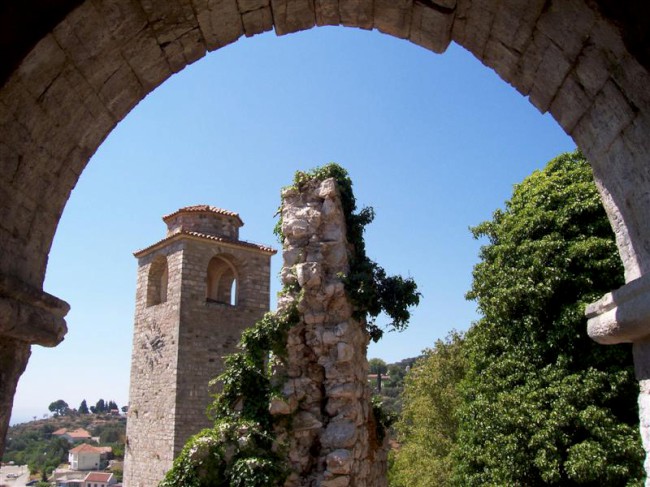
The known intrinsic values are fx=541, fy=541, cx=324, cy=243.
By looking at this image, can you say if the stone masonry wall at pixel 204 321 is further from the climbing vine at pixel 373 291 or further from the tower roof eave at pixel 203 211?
the climbing vine at pixel 373 291

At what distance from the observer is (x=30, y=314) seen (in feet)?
9.21

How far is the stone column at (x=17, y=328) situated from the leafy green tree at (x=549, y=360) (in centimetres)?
1047

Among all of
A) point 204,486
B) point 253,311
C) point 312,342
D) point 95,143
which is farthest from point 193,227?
point 95,143

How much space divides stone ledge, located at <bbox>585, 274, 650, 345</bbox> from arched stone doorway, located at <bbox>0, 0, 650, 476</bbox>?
11mm

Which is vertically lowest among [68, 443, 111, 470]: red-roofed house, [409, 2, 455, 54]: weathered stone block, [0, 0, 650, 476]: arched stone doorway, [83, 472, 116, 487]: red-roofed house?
[83, 472, 116, 487]: red-roofed house

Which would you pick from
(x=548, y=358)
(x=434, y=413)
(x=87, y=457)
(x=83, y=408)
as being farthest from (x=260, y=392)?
(x=83, y=408)

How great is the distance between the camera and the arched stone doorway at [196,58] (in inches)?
109

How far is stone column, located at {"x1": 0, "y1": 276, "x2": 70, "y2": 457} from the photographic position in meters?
2.64

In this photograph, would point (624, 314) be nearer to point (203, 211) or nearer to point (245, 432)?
point (245, 432)

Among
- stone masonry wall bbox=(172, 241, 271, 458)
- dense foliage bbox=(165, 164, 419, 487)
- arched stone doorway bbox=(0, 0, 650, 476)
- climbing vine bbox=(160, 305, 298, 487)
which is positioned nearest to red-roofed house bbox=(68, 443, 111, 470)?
stone masonry wall bbox=(172, 241, 271, 458)

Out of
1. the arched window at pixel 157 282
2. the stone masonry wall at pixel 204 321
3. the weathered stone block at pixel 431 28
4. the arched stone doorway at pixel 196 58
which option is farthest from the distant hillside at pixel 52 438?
the weathered stone block at pixel 431 28

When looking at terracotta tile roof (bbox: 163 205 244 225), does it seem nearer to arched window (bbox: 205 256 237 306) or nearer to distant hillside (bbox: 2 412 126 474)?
arched window (bbox: 205 256 237 306)

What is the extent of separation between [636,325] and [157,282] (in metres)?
21.5

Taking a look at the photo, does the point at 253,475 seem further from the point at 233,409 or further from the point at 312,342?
the point at 312,342
